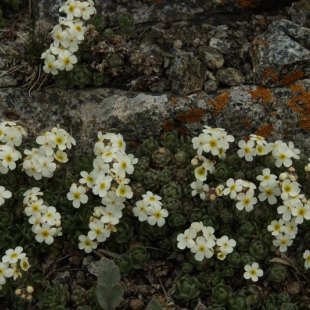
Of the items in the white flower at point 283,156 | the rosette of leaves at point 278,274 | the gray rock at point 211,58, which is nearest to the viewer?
the rosette of leaves at point 278,274

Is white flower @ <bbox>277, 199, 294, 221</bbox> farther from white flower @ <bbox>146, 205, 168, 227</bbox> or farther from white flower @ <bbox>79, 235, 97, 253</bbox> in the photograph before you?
white flower @ <bbox>79, 235, 97, 253</bbox>

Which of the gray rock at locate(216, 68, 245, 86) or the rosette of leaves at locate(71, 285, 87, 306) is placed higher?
the gray rock at locate(216, 68, 245, 86)

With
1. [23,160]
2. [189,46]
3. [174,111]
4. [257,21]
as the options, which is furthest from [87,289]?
[257,21]

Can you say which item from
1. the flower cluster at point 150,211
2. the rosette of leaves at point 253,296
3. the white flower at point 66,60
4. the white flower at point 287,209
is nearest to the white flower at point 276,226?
the white flower at point 287,209

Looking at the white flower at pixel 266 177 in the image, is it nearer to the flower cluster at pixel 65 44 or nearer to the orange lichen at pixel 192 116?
the orange lichen at pixel 192 116

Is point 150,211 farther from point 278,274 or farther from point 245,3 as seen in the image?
point 245,3

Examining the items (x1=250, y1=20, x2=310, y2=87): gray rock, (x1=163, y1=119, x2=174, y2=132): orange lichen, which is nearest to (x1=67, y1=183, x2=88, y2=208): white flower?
(x1=163, y1=119, x2=174, y2=132): orange lichen
